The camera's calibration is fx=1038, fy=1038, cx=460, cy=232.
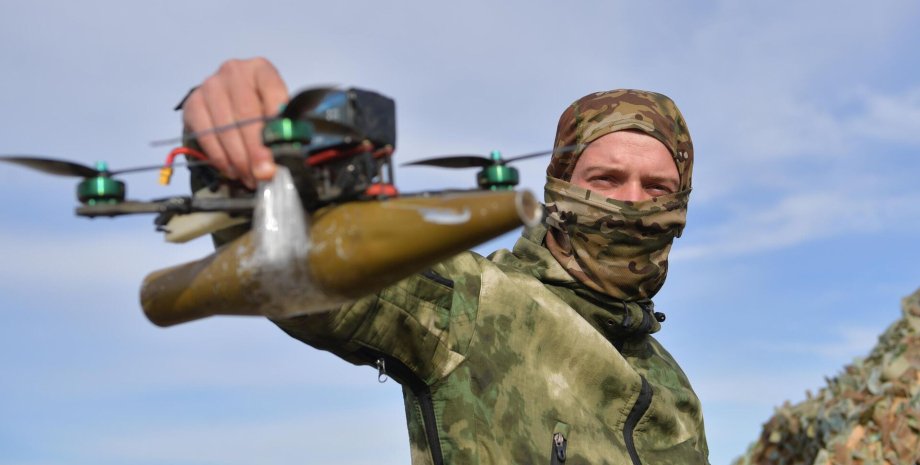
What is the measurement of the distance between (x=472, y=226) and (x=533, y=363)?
168 cm

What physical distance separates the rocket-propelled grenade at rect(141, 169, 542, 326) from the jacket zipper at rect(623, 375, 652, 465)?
2.02 metres

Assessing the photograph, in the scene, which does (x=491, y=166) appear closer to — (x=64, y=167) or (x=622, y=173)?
(x=64, y=167)

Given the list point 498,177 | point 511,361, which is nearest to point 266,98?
point 498,177

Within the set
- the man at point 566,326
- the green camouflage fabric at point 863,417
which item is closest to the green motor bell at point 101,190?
the man at point 566,326

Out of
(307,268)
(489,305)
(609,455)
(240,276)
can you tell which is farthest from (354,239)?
(609,455)

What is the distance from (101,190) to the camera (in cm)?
252

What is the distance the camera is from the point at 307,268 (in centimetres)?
251

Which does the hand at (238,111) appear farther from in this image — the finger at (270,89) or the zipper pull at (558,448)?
the zipper pull at (558,448)

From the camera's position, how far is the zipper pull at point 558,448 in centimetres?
385

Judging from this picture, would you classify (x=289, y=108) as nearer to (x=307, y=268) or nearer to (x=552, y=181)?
(x=307, y=268)

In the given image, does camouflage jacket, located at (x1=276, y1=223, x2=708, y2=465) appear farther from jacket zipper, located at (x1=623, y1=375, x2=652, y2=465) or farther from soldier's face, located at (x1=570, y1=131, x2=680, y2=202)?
soldier's face, located at (x1=570, y1=131, x2=680, y2=202)

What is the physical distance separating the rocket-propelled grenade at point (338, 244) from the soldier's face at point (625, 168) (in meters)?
1.88

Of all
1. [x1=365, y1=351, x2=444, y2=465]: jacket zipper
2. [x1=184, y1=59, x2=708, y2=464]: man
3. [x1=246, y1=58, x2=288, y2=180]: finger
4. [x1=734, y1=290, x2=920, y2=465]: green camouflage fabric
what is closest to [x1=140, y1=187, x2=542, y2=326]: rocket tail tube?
[x1=246, y1=58, x2=288, y2=180]: finger

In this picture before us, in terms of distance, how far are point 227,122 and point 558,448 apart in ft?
6.20
